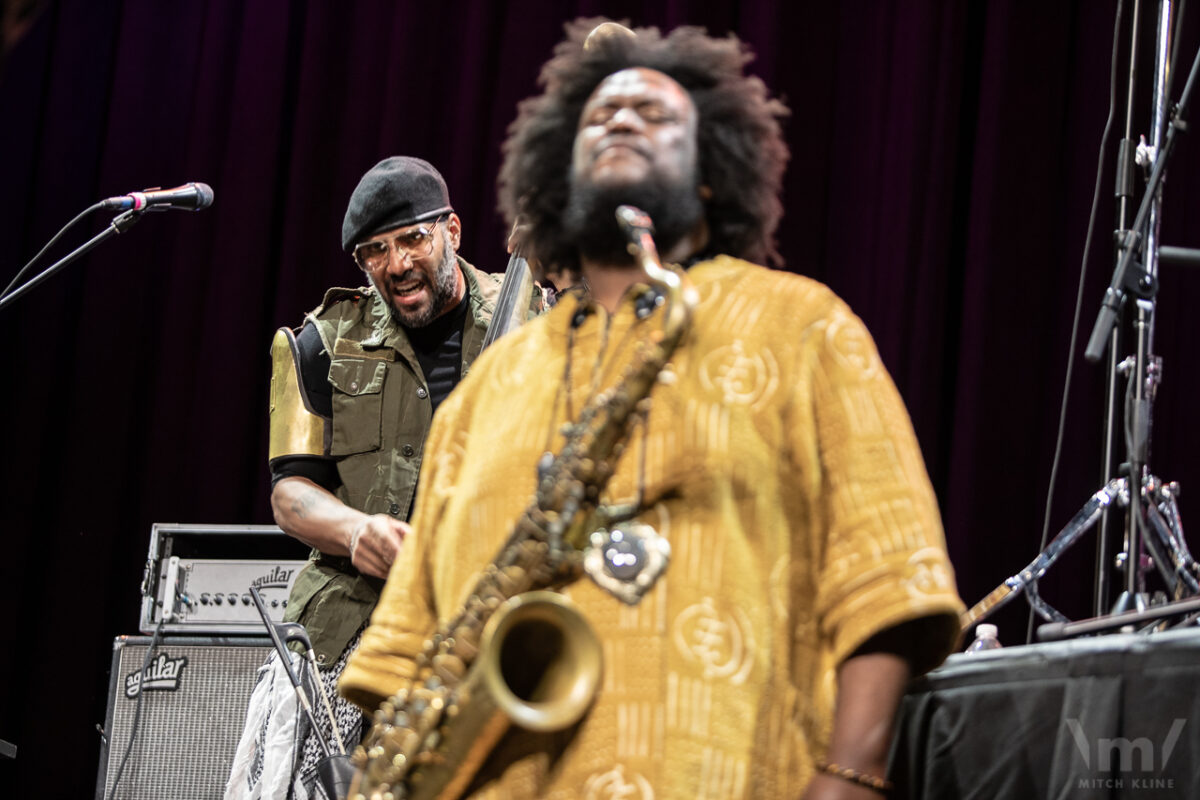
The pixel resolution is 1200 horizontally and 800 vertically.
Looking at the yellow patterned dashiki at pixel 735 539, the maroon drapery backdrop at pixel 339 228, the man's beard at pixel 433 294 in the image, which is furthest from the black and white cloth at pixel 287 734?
the maroon drapery backdrop at pixel 339 228

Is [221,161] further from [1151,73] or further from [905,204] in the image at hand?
[1151,73]

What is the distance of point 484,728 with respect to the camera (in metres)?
1.41

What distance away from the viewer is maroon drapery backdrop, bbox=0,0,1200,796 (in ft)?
13.7

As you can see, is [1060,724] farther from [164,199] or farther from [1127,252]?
[164,199]

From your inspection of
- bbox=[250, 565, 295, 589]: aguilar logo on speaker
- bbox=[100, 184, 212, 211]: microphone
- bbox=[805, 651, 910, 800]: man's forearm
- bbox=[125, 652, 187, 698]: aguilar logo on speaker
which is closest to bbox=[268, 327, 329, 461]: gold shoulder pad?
bbox=[100, 184, 212, 211]: microphone

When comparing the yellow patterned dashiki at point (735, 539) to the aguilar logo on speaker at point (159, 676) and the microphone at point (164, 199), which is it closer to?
the microphone at point (164, 199)

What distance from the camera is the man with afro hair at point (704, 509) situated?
4.48 ft

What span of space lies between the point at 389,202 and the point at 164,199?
2.28 feet

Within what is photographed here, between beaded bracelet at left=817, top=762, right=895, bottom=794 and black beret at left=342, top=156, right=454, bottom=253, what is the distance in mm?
2012

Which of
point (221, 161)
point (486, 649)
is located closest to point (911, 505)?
point (486, 649)

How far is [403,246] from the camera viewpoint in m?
3.11

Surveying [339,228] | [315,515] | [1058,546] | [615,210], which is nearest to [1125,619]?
[615,210]

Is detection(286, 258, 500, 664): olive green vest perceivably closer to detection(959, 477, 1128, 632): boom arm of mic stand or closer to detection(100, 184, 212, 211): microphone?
detection(100, 184, 212, 211): microphone

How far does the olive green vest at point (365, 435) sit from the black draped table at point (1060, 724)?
1.17 m
